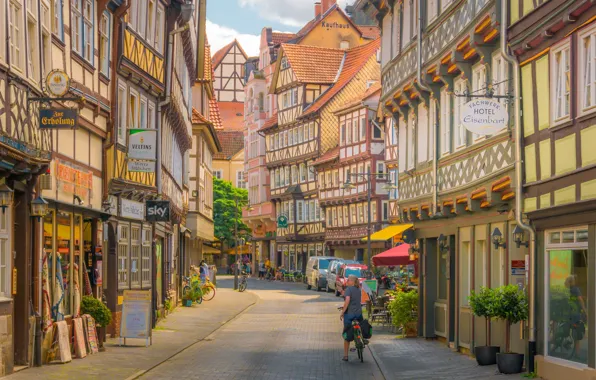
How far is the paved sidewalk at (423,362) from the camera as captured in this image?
20062 millimetres

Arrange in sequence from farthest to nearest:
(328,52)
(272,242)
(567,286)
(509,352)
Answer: (272,242)
(328,52)
(509,352)
(567,286)

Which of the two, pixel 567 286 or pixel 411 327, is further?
pixel 411 327

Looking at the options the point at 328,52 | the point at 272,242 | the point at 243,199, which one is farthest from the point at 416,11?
the point at 243,199

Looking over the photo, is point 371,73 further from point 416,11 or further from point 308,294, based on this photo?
point 416,11

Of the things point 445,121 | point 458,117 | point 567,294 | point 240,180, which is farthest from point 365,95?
point 567,294

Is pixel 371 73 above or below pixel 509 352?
above

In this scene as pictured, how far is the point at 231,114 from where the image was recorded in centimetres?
12800

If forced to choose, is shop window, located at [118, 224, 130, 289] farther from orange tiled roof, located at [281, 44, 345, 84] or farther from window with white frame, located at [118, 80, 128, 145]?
orange tiled roof, located at [281, 44, 345, 84]

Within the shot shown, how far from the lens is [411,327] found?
98.1ft

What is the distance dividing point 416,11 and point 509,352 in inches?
424

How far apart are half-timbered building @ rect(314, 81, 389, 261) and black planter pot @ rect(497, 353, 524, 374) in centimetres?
4866

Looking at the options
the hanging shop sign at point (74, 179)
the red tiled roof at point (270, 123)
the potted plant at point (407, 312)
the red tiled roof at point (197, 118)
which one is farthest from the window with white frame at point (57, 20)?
the red tiled roof at point (270, 123)

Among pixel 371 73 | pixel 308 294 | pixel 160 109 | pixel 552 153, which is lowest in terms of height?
pixel 308 294

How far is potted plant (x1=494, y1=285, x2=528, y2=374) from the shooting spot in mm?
19469
